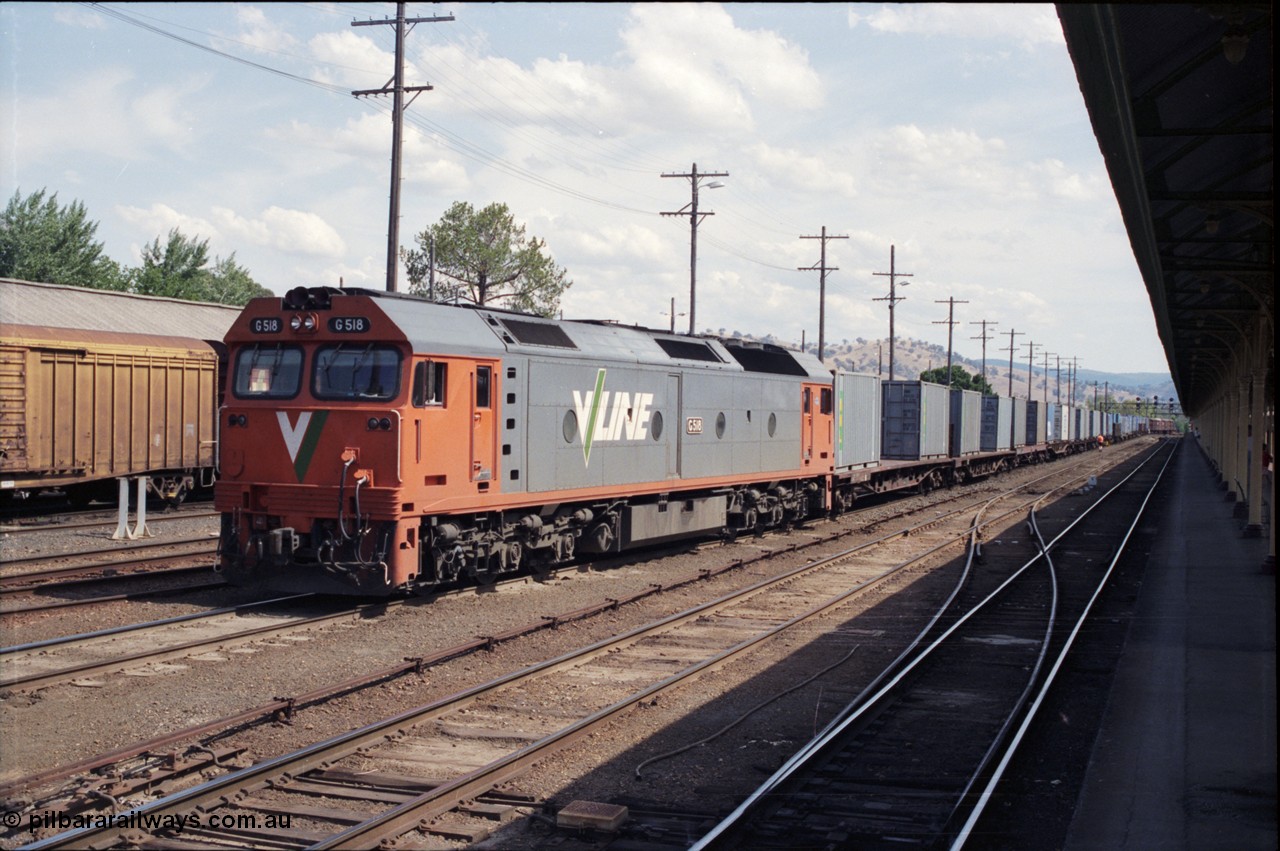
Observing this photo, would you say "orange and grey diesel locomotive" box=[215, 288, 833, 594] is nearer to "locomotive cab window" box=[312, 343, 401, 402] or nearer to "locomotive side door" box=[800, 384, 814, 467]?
"locomotive cab window" box=[312, 343, 401, 402]

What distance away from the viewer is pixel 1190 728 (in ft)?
31.5

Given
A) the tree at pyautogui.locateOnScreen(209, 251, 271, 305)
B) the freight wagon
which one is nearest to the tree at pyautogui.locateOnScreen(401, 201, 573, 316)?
the tree at pyautogui.locateOnScreen(209, 251, 271, 305)

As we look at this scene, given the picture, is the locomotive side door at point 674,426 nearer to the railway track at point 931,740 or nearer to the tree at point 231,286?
the railway track at point 931,740

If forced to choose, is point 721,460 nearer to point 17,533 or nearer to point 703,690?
point 703,690

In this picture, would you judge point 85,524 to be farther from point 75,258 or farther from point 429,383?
point 75,258

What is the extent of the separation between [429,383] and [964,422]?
30.9 metres

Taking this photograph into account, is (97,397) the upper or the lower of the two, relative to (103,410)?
upper

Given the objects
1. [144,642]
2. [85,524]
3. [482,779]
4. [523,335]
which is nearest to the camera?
[482,779]

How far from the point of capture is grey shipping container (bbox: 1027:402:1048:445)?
2283 inches

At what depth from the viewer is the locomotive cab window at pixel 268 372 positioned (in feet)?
44.0

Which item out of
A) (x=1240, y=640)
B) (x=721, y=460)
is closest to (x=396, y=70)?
(x=721, y=460)

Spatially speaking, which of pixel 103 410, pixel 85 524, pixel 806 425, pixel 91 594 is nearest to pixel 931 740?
pixel 91 594

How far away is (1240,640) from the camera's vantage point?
13141 millimetres

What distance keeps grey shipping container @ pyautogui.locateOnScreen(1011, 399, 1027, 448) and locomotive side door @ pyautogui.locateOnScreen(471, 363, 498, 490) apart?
4119cm
